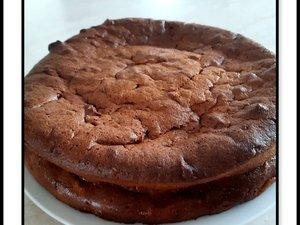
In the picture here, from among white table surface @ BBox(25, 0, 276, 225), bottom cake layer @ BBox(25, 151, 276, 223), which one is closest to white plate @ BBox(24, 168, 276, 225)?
bottom cake layer @ BBox(25, 151, 276, 223)

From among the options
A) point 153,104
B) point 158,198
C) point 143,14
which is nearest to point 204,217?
point 158,198

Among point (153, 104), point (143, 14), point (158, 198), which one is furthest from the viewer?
point (143, 14)

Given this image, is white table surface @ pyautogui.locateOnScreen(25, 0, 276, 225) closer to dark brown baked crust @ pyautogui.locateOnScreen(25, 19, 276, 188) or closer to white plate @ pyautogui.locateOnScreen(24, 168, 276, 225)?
dark brown baked crust @ pyautogui.locateOnScreen(25, 19, 276, 188)

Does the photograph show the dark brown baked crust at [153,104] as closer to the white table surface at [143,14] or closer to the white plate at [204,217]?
the white plate at [204,217]

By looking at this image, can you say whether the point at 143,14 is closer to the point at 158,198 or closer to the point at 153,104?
the point at 153,104

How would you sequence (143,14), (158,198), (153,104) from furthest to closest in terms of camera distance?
1. (143,14)
2. (153,104)
3. (158,198)
